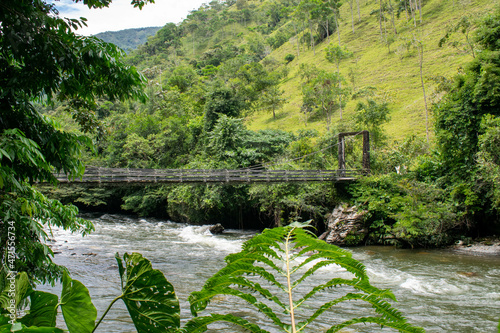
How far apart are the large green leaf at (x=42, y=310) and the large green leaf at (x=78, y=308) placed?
4 cm

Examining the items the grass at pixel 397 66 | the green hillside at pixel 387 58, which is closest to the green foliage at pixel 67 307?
the green hillside at pixel 387 58

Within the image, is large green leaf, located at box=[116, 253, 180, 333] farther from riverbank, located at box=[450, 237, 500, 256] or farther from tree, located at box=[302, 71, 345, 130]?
tree, located at box=[302, 71, 345, 130]

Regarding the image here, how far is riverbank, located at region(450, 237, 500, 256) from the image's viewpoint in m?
9.52

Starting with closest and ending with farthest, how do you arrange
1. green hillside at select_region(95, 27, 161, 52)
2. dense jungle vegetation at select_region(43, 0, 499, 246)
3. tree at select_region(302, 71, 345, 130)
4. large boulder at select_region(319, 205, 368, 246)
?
dense jungle vegetation at select_region(43, 0, 499, 246)
large boulder at select_region(319, 205, 368, 246)
tree at select_region(302, 71, 345, 130)
green hillside at select_region(95, 27, 161, 52)

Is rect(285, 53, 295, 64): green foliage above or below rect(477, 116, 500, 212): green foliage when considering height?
above

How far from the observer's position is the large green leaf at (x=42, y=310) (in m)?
0.94

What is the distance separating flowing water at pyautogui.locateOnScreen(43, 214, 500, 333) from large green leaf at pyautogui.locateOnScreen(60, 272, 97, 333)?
6.43 feet

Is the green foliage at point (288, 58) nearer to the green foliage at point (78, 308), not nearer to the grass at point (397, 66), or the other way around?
the grass at point (397, 66)

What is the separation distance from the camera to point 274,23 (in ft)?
233

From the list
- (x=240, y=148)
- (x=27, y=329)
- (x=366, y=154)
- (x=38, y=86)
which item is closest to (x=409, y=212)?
(x=366, y=154)

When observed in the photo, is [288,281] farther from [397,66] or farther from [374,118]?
[397,66]

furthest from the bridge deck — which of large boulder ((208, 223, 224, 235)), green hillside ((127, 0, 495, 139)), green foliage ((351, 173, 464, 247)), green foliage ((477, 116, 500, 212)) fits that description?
green hillside ((127, 0, 495, 139))

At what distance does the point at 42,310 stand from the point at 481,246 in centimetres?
1200

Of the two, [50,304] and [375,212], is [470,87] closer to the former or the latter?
[375,212]
